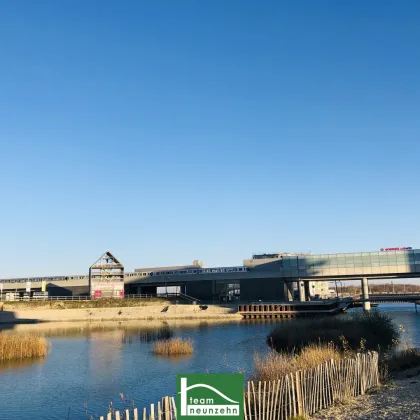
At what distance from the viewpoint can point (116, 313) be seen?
97312 millimetres

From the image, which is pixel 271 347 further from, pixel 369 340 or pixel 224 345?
pixel 369 340

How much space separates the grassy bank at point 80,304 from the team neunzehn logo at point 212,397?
320ft

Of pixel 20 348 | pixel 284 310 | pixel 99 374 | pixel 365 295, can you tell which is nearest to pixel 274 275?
pixel 284 310

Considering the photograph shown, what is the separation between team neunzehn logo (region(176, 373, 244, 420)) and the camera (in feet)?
27.7

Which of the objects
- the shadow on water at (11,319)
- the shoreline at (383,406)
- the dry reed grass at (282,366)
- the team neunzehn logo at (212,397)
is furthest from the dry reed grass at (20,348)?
the shadow on water at (11,319)

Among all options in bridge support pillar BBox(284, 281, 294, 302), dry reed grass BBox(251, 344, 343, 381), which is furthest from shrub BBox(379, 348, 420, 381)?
bridge support pillar BBox(284, 281, 294, 302)

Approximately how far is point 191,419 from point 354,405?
39.1 ft

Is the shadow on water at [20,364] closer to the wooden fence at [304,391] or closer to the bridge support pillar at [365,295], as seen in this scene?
the wooden fence at [304,391]

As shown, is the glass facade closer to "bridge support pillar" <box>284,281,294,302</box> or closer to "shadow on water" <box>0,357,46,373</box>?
"bridge support pillar" <box>284,281,294,302</box>

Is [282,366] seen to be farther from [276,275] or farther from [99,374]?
[276,275]

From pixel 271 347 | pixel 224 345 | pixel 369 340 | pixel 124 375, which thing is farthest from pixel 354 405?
pixel 224 345

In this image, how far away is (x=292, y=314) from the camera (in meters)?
96.9

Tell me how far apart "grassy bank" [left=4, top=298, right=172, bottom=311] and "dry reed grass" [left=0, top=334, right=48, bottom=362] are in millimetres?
59756

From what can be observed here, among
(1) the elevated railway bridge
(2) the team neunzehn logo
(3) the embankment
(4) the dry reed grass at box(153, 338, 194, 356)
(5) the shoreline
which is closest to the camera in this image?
(2) the team neunzehn logo
